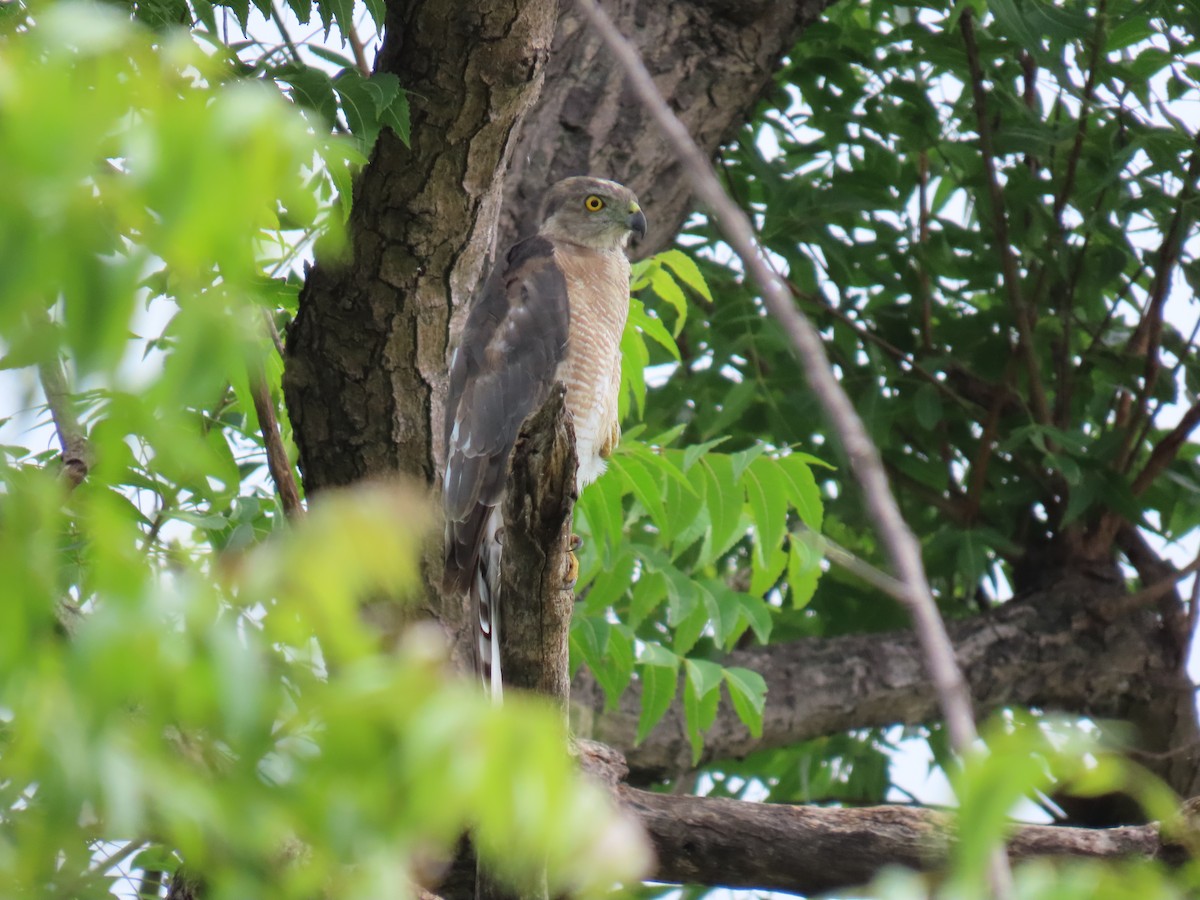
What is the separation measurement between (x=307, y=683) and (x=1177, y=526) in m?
5.78

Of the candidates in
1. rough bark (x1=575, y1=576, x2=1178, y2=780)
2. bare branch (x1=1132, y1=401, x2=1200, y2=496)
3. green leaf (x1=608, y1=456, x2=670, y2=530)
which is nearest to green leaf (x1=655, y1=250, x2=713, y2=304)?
green leaf (x1=608, y1=456, x2=670, y2=530)

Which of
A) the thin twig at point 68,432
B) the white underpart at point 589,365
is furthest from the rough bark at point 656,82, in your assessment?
the thin twig at point 68,432

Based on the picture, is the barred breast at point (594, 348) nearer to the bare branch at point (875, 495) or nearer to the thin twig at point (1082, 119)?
the thin twig at point (1082, 119)

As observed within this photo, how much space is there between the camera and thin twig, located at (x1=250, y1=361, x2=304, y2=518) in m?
3.67

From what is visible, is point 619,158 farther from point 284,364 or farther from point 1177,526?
point 1177,526

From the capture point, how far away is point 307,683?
52.6 inches

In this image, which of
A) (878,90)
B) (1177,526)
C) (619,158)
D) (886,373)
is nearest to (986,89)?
(878,90)

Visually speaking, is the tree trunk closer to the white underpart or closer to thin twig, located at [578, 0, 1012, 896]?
the white underpart

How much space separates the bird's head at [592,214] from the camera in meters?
5.21

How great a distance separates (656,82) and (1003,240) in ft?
5.78

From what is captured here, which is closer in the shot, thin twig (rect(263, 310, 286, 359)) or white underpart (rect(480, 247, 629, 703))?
thin twig (rect(263, 310, 286, 359))

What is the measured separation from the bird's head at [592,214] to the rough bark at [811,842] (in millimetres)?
2389

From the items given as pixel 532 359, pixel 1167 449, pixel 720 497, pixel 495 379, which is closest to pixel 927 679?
pixel 1167 449

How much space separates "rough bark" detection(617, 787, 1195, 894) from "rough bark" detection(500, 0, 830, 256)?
103 inches
